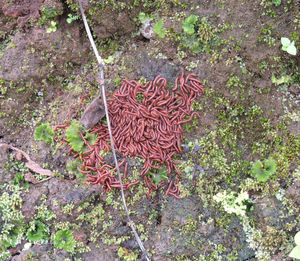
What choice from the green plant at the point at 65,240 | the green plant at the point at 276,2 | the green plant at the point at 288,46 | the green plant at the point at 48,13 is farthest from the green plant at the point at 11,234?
the green plant at the point at 276,2

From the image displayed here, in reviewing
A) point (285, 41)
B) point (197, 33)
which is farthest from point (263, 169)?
point (197, 33)

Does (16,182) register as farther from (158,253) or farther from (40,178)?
(158,253)

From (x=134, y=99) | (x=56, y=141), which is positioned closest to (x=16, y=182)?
(x=56, y=141)

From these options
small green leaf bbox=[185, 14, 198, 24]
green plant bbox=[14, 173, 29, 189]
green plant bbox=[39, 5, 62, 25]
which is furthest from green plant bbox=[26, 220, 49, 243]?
small green leaf bbox=[185, 14, 198, 24]

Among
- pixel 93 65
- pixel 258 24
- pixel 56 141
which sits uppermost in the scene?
pixel 258 24

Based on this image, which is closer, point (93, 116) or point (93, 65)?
point (93, 116)

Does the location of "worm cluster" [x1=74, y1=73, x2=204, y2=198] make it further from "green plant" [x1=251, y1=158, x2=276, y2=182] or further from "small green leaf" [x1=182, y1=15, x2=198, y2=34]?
"green plant" [x1=251, y1=158, x2=276, y2=182]
